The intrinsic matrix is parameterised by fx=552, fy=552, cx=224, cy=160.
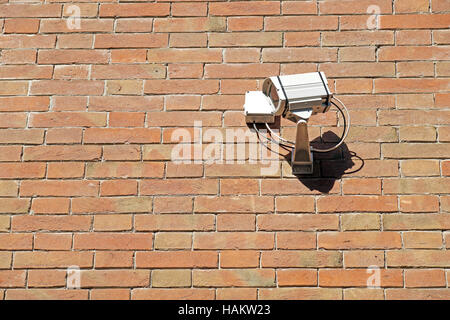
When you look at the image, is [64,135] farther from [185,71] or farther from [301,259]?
[301,259]

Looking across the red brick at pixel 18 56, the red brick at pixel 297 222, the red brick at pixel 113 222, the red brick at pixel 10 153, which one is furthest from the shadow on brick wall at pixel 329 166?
the red brick at pixel 18 56

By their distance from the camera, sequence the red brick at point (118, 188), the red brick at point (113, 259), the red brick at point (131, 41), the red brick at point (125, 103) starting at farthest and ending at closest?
1. the red brick at point (131, 41)
2. the red brick at point (125, 103)
3. the red brick at point (118, 188)
4. the red brick at point (113, 259)

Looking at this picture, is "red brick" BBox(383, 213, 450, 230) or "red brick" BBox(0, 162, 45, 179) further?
"red brick" BBox(0, 162, 45, 179)

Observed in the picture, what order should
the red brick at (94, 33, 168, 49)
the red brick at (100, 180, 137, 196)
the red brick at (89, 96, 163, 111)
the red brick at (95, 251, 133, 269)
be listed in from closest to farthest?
1. the red brick at (95, 251, 133, 269)
2. the red brick at (100, 180, 137, 196)
3. the red brick at (89, 96, 163, 111)
4. the red brick at (94, 33, 168, 49)

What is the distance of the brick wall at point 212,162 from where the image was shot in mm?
2547

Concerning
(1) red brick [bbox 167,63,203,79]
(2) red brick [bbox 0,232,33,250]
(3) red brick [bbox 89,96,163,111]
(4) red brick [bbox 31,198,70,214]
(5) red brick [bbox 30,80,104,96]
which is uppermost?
(1) red brick [bbox 167,63,203,79]

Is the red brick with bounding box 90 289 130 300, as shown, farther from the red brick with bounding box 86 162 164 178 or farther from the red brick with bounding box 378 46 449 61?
the red brick with bounding box 378 46 449 61

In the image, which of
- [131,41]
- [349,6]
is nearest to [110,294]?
[131,41]

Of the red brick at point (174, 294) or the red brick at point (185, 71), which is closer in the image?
the red brick at point (174, 294)

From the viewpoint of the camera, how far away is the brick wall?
2.55 metres

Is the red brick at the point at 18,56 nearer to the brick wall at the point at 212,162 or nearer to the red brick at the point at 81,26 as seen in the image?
the brick wall at the point at 212,162

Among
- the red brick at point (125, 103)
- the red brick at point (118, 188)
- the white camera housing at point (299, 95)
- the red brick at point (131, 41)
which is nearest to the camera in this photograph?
the white camera housing at point (299, 95)

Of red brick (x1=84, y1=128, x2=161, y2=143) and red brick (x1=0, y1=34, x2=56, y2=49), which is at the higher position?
red brick (x1=0, y1=34, x2=56, y2=49)

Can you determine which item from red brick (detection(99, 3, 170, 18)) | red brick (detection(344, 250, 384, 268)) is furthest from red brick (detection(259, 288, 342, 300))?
red brick (detection(99, 3, 170, 18))
